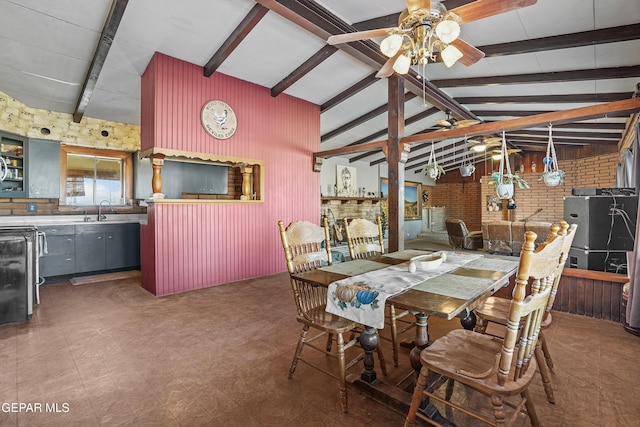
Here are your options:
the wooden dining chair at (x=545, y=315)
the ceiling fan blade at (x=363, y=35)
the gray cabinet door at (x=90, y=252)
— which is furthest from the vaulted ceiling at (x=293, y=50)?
the wooden dining chair at (x=545, y=315)

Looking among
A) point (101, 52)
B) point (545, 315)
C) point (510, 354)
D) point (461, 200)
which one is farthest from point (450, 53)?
point (461, 200)

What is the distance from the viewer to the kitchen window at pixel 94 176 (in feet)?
17.6

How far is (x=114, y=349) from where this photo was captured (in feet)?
8.16

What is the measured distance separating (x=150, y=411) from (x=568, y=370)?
2.79m

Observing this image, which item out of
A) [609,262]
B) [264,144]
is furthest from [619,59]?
[264,144]

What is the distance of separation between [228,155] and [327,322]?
11.4ft

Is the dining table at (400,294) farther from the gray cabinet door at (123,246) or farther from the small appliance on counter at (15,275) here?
the gray cabinet door at (123,246)

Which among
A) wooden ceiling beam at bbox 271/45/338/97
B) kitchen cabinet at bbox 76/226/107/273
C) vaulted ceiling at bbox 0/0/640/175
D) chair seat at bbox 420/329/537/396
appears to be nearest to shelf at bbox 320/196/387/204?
vaulted ceiling at bbox 0/0/640/175

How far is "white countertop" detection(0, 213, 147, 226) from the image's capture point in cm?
472

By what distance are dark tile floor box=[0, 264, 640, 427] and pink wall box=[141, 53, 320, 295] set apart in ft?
3.19

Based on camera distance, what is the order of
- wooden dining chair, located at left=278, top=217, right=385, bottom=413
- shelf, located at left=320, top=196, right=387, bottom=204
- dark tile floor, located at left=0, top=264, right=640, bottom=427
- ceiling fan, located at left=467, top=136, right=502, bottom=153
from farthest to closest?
shelf, located at left=320, top=196, right=387, bottom=204
ceiling fan, located at left=467, top=136, right=502, bottom=153
wooden dining chair, located at left=278, top=217, right=385, bottom=413
dark tile floor, located at left=0, top=264, right=640, bottom=427

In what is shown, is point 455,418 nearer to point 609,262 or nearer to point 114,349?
point 114,349

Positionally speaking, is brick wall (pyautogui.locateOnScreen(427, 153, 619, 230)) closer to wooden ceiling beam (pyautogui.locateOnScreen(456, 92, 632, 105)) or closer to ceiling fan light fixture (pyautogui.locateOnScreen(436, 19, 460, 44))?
wooden ceiling beam (pyautogui.locateOnScreen(456, 92, 632, 105))

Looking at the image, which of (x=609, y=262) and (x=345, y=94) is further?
(x=345, y=94)
